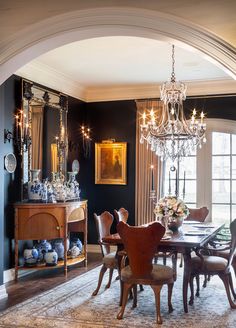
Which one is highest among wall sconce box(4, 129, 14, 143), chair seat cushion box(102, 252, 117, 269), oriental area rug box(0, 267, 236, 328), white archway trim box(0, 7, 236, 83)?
white archway trim box(0, 7, 236, 83)

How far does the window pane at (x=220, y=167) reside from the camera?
7.17 meters

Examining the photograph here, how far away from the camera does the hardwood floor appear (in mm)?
4766

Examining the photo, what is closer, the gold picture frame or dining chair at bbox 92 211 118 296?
dining chair at bbox 92 211 118 296

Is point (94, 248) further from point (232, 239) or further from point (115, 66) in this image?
point (232, 239)

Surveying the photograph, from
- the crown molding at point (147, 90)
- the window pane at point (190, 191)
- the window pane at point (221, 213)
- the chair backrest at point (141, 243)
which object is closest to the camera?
the chair backrest at point (141, 243)

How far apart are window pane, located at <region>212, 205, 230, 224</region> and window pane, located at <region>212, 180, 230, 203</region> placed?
0.10 meters

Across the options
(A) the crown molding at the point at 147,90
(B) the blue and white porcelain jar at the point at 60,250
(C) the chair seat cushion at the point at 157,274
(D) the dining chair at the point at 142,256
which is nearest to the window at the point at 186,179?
(A) the crown molding at the point at 147,90

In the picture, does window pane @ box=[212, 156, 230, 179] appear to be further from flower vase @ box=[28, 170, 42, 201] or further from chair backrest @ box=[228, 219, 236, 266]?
flower vase @ box=[28, 170, 42, 201]

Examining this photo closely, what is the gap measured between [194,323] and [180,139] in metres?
2.36

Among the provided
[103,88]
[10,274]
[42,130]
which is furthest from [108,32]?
[103,88]

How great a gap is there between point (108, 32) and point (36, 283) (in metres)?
3.60

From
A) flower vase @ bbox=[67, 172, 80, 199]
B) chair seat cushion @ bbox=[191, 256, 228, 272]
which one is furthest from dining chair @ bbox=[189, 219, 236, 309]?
flower vase @ bbox=[67, 172, 80, 199]

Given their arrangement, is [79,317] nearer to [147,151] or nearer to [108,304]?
[108,304]

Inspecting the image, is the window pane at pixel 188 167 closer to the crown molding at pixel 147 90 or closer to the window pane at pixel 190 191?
the window pane at pixel 190 191
